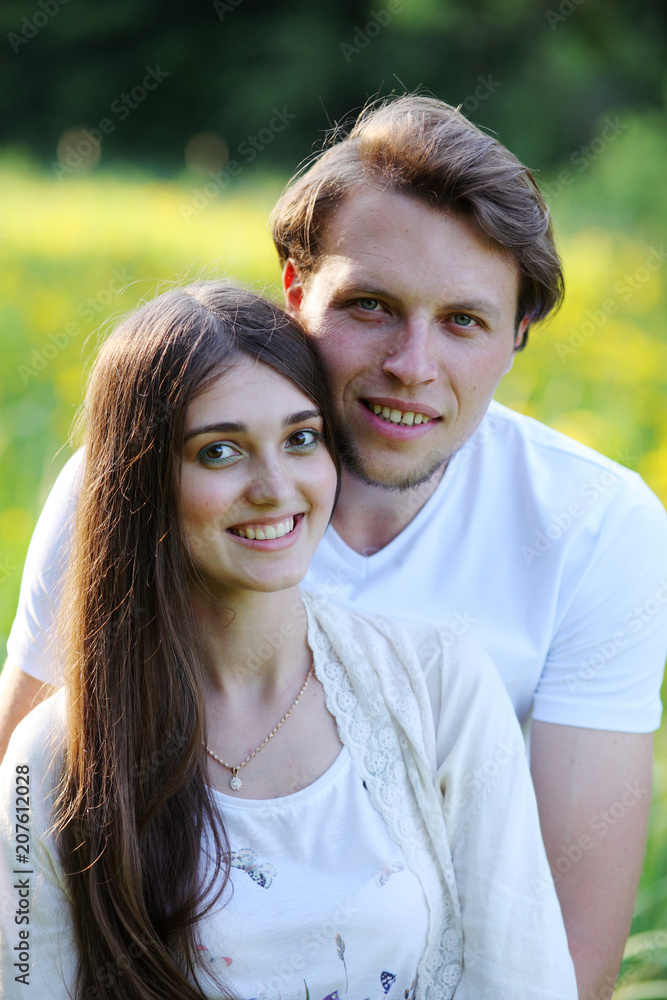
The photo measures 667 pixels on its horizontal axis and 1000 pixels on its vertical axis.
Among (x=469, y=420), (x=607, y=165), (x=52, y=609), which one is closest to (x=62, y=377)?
(x=52, y=609)

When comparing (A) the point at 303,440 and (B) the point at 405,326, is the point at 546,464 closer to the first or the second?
(B) the point at 405,326

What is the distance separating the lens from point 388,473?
7.84ft

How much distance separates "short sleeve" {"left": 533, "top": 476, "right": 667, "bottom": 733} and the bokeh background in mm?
815

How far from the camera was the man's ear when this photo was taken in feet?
8.45

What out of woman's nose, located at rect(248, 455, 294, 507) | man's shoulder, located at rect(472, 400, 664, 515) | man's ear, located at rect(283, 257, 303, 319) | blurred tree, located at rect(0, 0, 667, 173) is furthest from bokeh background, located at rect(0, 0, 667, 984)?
man's shoulder, located at rect(472, 400, 664, 515)

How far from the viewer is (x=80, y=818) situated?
74.5 inches

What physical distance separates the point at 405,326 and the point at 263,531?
0.65 meters

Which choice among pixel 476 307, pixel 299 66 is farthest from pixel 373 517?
pixel 299 66

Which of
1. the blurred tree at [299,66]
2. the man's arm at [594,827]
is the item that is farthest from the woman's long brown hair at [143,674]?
the blurred tree at [299,66]

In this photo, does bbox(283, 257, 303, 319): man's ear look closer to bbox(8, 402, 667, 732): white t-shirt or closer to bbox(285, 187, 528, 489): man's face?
bbox(285, 187, 528, 489): man's face

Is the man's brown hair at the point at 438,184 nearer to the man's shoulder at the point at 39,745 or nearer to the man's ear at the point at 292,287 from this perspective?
the man's ear at the point at 292,287

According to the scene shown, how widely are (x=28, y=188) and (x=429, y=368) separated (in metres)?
7.45

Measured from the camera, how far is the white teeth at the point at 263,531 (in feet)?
6.21

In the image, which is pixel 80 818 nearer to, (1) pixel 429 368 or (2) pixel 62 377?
(1) pixel 429 368
